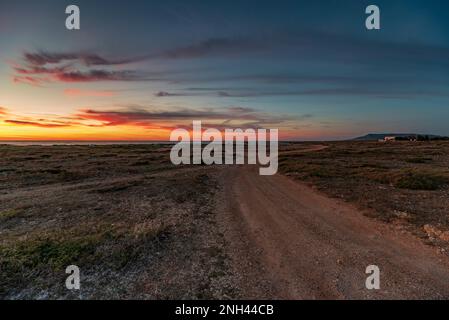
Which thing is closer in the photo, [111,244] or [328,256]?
[328,256]

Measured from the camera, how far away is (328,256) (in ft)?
32.4

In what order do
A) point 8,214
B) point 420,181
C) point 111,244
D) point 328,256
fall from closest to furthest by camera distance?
point 328,256
point 111,244
point 8,214
point 420,181

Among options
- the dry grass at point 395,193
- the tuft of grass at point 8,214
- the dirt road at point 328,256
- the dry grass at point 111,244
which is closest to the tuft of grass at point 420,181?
the dry grass at point 395,193

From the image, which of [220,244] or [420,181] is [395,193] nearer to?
[420,181]

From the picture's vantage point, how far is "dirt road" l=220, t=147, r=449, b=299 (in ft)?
25.5

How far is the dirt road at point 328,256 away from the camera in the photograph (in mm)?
7777

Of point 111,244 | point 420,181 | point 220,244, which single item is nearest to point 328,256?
point 220,244

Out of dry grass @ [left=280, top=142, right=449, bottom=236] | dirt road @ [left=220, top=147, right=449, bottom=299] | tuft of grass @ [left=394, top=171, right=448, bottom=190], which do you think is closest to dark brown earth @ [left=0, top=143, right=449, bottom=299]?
dirt road @ [left=220, top=147, right=449, bottom=299]

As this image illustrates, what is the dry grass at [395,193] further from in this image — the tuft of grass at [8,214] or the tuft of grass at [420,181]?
the tuft of grass at [8,214]

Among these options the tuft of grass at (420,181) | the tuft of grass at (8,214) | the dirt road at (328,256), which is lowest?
the dirt road at (328,256)

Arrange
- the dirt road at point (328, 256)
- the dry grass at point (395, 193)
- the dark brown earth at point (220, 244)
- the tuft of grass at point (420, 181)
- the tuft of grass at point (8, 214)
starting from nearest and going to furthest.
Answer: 1. the dirt road at point (328, 256)
2. the dark brown earth at point (220, 244)
3. the dry grass at point (395, 193)
4. the tuft of grass at point (8, 214)
5. the tuft of grass at point (420, 181)
